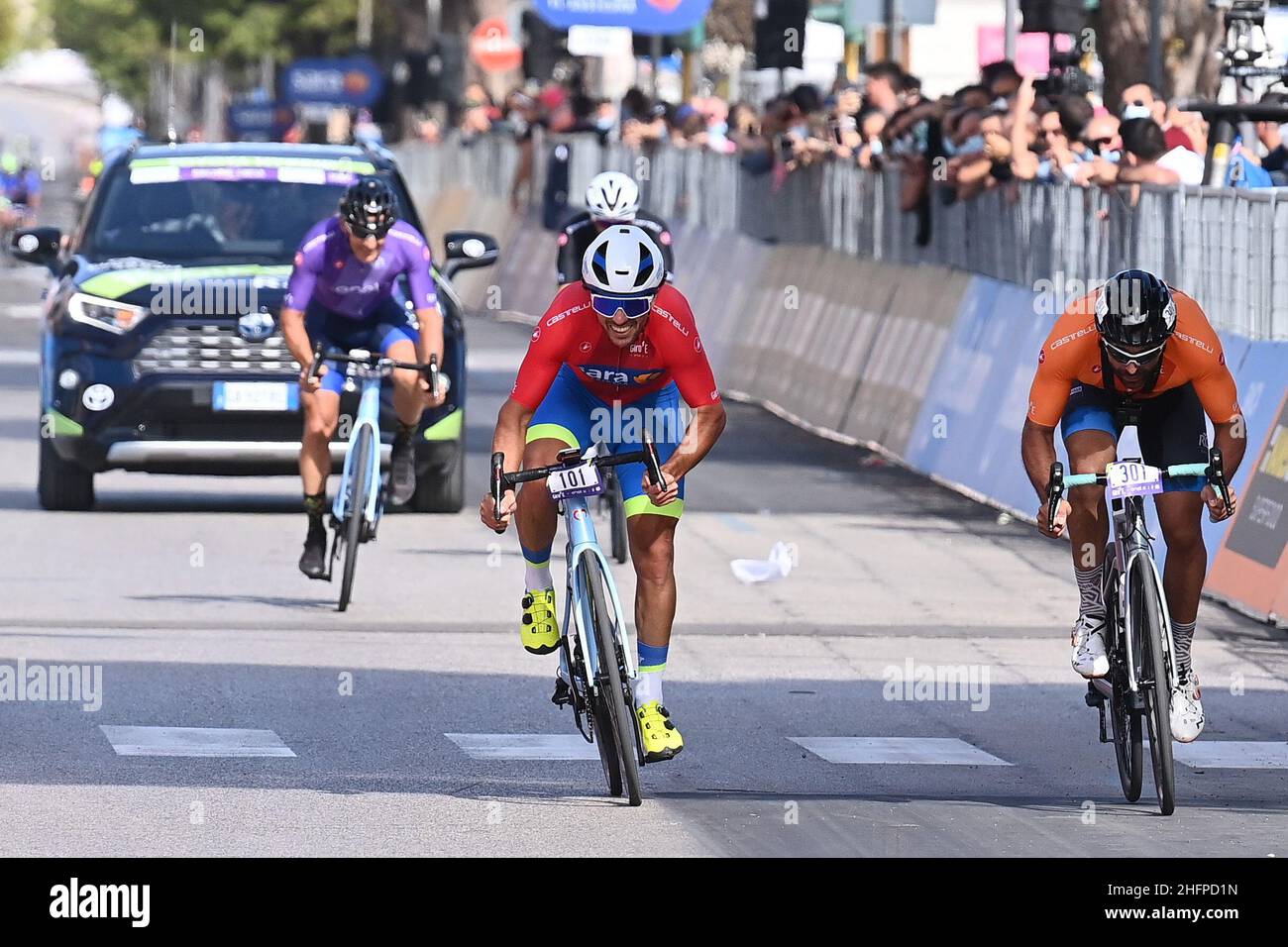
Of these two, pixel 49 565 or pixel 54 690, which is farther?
pixel 49 565

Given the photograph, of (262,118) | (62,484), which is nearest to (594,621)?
(62,484)

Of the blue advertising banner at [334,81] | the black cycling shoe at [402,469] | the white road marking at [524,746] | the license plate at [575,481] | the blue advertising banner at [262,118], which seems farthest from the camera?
the blue advertising banner at [262,118]

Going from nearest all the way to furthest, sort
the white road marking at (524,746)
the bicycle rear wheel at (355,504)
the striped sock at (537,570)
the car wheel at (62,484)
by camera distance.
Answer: the striped sock at (537,570), the white road marking at (524,746), the bicycle rear wheel at (355,504), the car wheel at (62,484)

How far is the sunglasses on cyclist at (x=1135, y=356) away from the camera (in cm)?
949

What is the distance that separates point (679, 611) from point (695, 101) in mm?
20960

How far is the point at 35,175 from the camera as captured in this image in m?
57.0

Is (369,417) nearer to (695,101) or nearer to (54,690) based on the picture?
(54,690)

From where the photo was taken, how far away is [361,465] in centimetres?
1384

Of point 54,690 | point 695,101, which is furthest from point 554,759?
point 695,101

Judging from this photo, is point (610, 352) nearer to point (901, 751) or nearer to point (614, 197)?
point (901, 751)

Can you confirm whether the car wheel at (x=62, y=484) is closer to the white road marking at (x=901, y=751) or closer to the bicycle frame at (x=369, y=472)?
the bicycle frame at (x=369, y=472)

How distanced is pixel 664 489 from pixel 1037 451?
1.25 meters

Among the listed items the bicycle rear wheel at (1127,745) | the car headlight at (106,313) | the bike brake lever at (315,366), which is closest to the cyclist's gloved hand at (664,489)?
the bicycle rear wheel at (1127,745)

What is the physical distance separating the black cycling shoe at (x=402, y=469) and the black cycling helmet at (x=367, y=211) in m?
1.28
